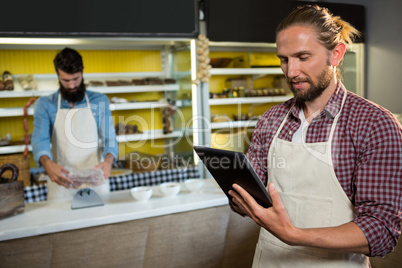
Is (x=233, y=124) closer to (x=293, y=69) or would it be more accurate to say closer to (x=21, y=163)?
(x=21, y=163)

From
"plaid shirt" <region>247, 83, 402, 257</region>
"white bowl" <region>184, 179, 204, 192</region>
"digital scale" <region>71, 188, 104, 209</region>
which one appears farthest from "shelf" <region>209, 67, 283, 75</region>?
"plaid shirt" <region>247, 83, 402, 257</region>

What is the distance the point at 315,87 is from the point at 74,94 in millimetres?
2261

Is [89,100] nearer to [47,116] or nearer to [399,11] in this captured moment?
[47,116]

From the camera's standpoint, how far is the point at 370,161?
121 cm

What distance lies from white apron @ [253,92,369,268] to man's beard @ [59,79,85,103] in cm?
204

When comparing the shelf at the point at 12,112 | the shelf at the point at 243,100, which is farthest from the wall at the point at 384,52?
the shelf at the point at 12,112

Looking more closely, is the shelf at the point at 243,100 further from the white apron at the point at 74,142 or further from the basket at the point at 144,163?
the white apron at the point at 74,142

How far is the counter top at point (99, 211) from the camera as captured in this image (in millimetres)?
2080

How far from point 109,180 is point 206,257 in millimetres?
1202

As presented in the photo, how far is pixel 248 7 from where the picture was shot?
12.4 ft

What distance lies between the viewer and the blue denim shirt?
2.98 metres

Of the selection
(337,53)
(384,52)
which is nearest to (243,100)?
(384,52)

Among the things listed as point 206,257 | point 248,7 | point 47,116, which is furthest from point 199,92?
point 206,257

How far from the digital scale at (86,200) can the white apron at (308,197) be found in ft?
4.14
